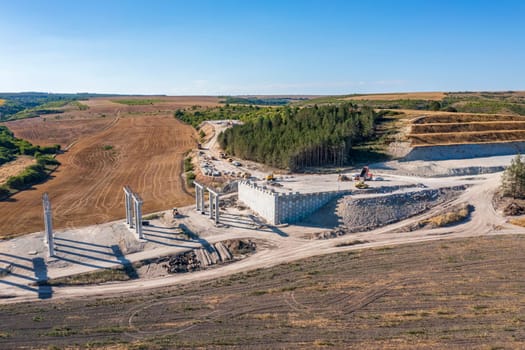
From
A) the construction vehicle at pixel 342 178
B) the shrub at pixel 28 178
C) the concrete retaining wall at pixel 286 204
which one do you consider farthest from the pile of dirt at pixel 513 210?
the shrub at pixel 28 178

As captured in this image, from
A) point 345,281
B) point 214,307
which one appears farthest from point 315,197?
point 214,307

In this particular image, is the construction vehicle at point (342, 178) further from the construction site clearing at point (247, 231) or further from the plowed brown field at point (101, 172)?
the plowed brown field at point (101, 172)

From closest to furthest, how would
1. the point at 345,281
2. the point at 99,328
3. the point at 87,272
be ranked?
the point at 99,328, the point at 345,281, the point at 87,272

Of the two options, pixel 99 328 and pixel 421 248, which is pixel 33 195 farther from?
pixel 421 248

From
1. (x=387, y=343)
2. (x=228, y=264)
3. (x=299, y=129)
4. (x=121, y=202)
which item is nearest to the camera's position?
(x=387, y=343)

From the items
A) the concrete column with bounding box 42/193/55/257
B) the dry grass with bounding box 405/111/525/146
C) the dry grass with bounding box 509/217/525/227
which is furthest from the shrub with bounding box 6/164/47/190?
the dry grass with bounding box 509/217/525/227

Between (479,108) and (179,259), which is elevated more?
(479,108)

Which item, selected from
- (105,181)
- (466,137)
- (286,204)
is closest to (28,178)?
(105,181)
